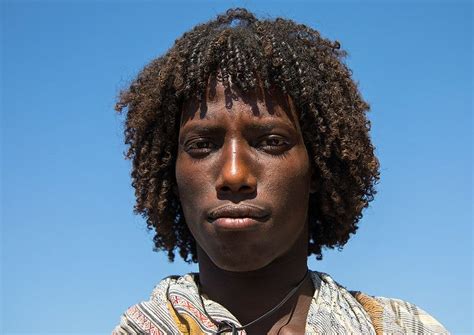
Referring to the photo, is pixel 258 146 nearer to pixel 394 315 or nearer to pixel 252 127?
pixel 252 127

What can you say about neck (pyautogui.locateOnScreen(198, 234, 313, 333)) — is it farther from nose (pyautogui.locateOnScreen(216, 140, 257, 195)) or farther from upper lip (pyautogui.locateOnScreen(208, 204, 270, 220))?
nose (pyautogui.locateOnScreen(216, 140, 257, 195))

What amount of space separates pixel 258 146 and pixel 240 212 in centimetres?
38

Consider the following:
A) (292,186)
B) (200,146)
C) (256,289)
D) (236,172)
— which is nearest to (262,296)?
(256,289)

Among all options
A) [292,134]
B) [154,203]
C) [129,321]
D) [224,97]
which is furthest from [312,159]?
[129,321]

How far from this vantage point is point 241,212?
14.1 ft

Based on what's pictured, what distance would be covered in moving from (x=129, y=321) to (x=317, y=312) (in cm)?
97

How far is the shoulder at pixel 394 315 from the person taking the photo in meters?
4.63

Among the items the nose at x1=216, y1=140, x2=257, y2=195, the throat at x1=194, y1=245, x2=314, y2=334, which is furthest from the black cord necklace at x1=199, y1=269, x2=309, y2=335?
the nose at x1=216, y1=140, x2=257, y2=195

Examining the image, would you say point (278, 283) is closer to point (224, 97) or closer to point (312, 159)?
point (312, 159)

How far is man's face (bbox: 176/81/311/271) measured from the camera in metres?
4.34

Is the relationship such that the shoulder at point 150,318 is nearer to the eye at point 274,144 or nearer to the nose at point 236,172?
the nose at point 236,172

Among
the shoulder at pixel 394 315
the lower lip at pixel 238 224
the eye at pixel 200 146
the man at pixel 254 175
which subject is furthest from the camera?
the shoulder at pixel 394 315

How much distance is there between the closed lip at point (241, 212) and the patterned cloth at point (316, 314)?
20.4 inches

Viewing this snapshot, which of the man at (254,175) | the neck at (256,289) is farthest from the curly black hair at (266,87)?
the neck at (256,289)
